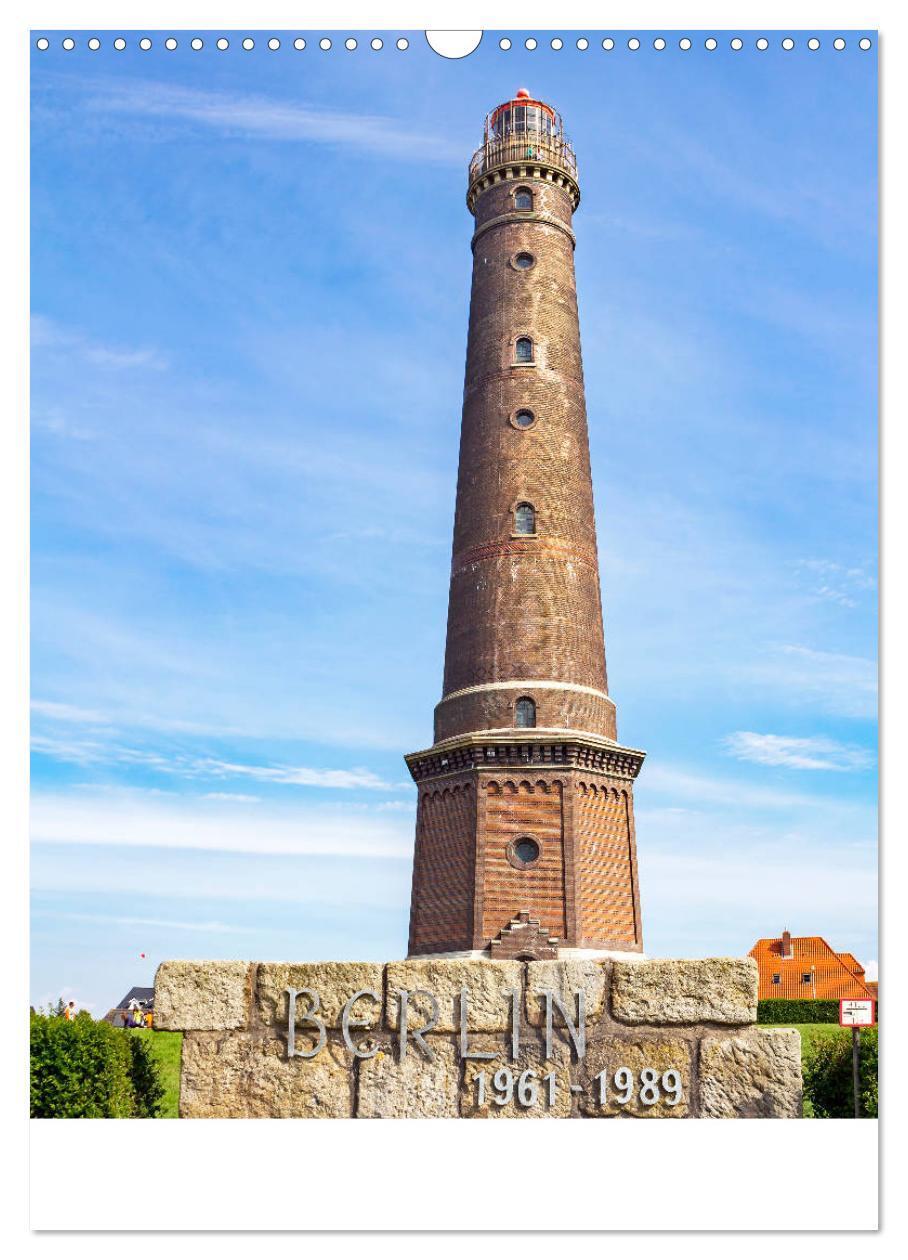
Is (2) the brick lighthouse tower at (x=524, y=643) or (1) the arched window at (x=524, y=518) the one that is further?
(1) the arched window at (x=524, y=518)

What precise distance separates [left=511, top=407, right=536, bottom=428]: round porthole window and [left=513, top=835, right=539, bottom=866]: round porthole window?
912 centimetres

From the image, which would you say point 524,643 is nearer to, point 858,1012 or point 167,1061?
point 167,1061

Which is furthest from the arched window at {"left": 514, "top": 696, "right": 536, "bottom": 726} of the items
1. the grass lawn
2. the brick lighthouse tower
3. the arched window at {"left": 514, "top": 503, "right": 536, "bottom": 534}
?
the grass lawn

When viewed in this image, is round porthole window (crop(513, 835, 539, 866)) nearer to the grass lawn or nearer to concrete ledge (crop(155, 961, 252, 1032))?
the grass lawn

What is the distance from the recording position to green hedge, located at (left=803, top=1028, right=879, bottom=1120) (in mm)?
15109

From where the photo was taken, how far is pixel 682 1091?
19.1 feet

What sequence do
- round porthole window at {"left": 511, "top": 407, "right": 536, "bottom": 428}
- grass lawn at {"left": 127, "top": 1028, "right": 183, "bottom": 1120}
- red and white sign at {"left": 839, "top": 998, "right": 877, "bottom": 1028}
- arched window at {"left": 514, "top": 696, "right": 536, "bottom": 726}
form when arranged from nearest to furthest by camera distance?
red and white sign at {"left": 839, "top": 998, "right": 877, "bottom": 1028} → grass lawn at {"left": 127, "top": 1028, "right": 183, "bottom": 1120} → arched window at {"left": 514, "top": 696, "right": 536, "bottom": 726} → round porthole window at {"left": 511, "top": 407, "right": 536, "bottom": 428}

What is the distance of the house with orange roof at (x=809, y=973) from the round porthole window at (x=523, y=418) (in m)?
15.1

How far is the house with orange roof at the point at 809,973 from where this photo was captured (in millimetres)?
32934

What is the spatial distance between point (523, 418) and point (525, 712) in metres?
6.69

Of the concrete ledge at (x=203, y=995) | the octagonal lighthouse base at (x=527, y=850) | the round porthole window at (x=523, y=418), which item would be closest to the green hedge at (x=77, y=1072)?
the concrete ledge at (x=203, y=995)

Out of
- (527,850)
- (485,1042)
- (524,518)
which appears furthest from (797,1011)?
(485,1042)

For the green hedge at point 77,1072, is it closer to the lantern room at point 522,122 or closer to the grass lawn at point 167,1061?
the grass lawn at point 167,1061
